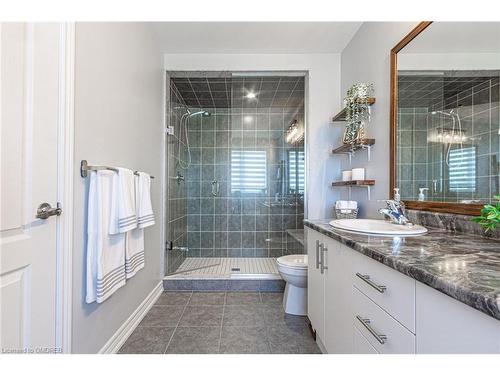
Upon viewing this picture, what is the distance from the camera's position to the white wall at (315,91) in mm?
2641

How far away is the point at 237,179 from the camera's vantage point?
3.71 meters

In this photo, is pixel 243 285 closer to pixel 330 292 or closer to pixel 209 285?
pixel 209 285

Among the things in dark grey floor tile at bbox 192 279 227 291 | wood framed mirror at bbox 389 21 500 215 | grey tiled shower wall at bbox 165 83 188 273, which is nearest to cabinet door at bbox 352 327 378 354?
wood framed mirror at bbox 389 21 500 215

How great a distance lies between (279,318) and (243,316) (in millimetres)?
296

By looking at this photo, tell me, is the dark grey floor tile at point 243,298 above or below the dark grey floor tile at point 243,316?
below

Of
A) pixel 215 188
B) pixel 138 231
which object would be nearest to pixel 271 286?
pixel 138 231

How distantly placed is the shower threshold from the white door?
164 cm

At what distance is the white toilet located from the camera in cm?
195

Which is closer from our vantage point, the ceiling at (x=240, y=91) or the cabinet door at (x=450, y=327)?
the cabinet door at (x=450, y=327)

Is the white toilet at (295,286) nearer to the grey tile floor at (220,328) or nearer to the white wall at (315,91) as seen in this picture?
the grey tile floor at (220,328)

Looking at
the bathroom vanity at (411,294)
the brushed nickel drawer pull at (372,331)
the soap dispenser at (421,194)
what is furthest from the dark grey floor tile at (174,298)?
the soap dispenser at (421,194)

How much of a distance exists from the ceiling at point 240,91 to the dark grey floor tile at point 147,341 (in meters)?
2.40
